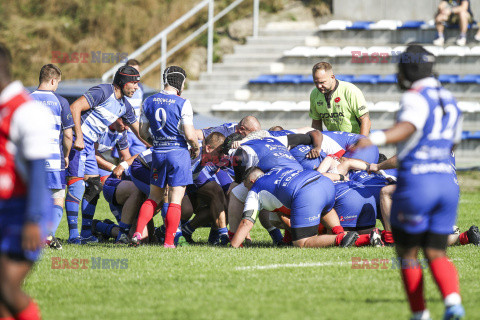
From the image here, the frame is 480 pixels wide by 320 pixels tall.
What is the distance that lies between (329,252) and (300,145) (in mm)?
2097

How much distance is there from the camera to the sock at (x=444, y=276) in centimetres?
466

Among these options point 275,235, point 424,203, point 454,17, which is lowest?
point 275,235

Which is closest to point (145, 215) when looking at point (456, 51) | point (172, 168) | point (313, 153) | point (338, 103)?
point (172, 168)

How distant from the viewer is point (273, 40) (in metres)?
21.5

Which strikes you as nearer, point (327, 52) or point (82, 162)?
point (82, 162)

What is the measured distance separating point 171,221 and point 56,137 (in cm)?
164

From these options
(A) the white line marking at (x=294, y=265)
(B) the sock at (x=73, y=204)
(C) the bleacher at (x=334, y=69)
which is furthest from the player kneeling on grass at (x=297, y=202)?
(C) the bleacher at (x=334, y=69)

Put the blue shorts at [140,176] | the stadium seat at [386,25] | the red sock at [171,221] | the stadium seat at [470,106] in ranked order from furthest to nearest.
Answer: the stadium seat at [386,25], the stadium seat at [470,106], the blue shorts at [140,176], the red sock at [171,221]

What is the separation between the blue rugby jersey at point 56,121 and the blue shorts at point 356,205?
3.26 m

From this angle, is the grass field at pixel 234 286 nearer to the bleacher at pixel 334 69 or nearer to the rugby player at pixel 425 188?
the rugby player at pixel 425 188

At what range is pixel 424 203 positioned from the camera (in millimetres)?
4668

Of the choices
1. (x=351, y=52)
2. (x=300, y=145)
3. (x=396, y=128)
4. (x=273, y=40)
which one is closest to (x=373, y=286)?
(x=396, y=128)

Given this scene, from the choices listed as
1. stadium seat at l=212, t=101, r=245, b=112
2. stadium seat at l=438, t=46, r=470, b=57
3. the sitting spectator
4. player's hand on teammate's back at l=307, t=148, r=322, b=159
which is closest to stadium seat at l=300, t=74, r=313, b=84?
stadium seat at l=212, t=101, r=245, b=112

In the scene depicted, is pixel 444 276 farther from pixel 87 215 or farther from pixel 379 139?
pixel 87 215
